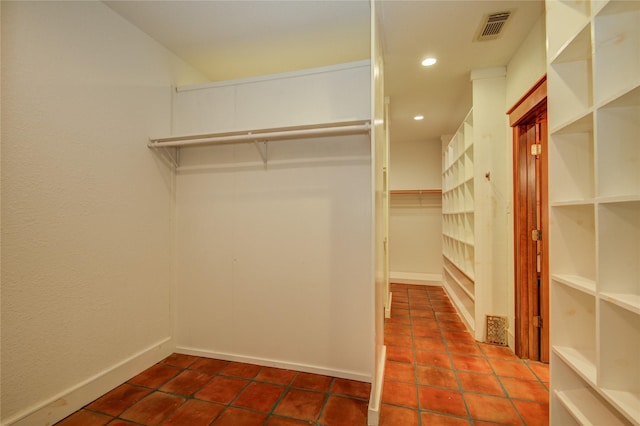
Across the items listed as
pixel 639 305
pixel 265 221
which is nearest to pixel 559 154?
pixel 639 305

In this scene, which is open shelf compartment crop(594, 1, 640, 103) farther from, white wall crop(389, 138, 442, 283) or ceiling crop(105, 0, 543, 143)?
white wall crop(389, 138, 442, 283)

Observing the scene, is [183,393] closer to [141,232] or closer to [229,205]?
[141,232]

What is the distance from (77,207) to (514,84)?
3270 mm

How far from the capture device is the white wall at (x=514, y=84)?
1.86 m

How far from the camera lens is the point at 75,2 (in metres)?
1.57

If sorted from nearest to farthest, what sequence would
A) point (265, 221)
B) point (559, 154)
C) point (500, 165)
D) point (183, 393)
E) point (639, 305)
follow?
point (639, 305)
point (559, 154)
point (183, 393)
point (265, 221)
point (500, 165)

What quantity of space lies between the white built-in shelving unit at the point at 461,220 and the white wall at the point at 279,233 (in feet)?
4.83

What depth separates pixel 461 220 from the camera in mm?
3188

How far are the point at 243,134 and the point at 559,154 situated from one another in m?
1.79

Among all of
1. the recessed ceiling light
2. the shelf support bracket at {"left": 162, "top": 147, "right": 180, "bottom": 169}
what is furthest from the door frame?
the shelf support bracket at {"left": 162, "top": 147, "right": 180, "bottom": 169}

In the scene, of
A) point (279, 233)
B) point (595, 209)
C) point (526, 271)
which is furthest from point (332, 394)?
point (526, 271)

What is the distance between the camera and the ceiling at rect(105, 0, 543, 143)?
174 cm

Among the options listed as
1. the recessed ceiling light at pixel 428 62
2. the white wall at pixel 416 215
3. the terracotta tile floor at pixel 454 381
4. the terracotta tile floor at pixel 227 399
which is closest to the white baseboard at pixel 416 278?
the white wall at pixel 416 215

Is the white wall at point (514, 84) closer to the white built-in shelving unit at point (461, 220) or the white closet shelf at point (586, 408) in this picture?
the white built-in shelving unit at point (461, 220)
